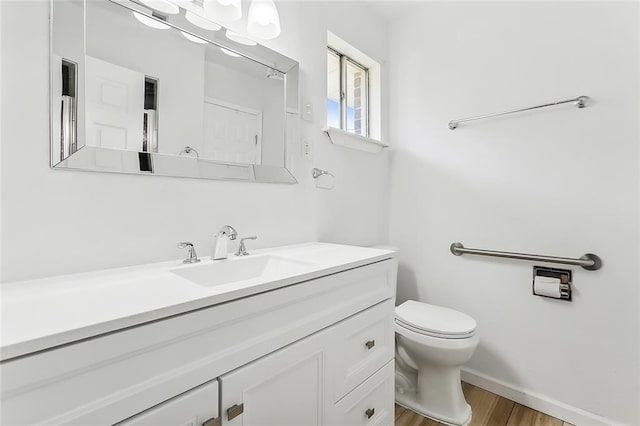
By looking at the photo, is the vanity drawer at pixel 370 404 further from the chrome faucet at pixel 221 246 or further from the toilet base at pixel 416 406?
the chrome faucet at pixel 221 246

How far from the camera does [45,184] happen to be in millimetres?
868

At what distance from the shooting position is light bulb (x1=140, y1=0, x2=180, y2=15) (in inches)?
41.8

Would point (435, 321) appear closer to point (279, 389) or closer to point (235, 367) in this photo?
point (279, 389)

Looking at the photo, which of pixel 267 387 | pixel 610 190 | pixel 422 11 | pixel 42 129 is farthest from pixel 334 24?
pixel 267 387

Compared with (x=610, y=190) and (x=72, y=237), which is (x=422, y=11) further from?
(x=72, y=237)

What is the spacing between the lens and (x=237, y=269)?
117 centimetres

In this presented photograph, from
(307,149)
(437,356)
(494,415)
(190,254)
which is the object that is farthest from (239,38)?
(494,415)

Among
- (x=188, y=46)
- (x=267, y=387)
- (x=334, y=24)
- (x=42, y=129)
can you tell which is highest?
(x=334, y=24)

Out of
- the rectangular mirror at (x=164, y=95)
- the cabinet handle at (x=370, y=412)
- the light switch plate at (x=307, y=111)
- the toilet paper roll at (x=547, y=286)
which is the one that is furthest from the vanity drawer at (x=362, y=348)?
the light switch plate at (x=307, y=111)

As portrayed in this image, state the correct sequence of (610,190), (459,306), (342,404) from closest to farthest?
(342,404), (610,190), (459,306)

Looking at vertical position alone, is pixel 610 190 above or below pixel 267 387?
above

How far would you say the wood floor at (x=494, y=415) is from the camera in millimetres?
1536

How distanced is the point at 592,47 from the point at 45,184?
2.35 meters

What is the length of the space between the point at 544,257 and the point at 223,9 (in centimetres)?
192
